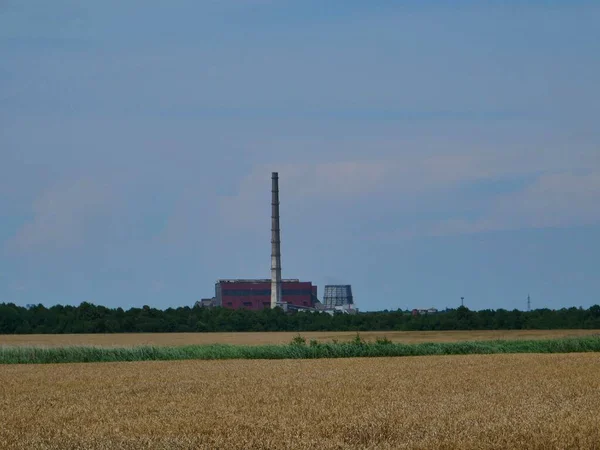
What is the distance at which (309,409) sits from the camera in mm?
21047

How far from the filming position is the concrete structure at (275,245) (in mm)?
139125

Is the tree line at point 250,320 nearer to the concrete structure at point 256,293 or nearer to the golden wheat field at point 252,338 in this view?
the golden wheat field at point 252,338

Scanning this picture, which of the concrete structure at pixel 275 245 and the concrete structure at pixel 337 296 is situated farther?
the concrete structure at pixel 337 296

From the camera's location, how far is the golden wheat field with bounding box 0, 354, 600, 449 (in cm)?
1633

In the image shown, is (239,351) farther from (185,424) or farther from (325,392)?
(185,424)

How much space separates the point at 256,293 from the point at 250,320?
47.6 meters

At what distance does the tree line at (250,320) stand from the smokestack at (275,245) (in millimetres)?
7747

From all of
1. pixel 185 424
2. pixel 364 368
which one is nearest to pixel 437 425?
pixel 185 424

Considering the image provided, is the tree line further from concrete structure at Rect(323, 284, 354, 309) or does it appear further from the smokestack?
concrete structure at Rect(323, 284, 354, 309)

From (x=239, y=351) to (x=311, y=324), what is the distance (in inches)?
2899

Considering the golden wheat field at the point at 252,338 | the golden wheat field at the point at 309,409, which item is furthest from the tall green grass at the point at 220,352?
the golden wheat field at the point at 252,338

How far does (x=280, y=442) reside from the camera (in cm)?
1608

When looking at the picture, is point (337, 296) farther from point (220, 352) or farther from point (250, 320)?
point (220, 352)

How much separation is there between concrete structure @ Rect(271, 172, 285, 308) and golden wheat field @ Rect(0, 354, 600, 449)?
103128mm
